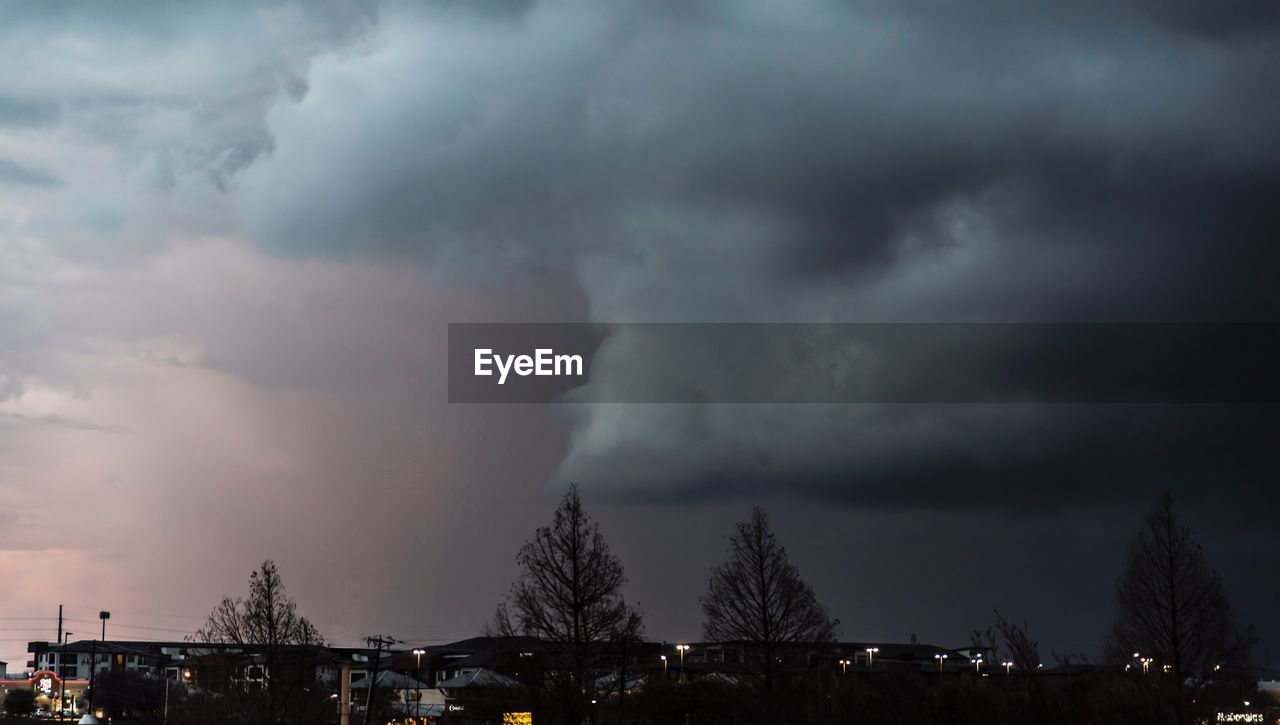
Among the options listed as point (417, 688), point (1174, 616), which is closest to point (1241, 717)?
point (1174, 616)

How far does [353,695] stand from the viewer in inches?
4343

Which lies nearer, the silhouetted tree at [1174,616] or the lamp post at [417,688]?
the silhouetted tree at [1174,616]

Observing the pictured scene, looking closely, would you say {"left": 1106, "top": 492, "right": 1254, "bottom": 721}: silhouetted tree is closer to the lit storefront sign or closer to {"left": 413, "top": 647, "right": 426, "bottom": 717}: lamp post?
the lit storefront sign

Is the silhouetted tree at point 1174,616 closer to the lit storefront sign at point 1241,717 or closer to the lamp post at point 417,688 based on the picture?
the lit storefront sign at point 1241,717

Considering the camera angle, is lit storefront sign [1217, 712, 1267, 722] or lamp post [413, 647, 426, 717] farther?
lamp post [413, 647, 426, 717]

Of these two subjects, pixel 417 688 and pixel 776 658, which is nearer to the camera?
pixel 776 658

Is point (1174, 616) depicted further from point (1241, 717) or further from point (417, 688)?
point (417, 688)

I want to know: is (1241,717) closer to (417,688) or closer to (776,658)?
(776,658)

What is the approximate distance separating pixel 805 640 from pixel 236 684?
31.3 meters

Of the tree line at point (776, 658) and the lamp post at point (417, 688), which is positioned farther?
the lamp post at point (417, 688)

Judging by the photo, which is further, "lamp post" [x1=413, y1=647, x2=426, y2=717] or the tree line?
"lamp post" [x1=413, y1=647, x2=426, y2=717]

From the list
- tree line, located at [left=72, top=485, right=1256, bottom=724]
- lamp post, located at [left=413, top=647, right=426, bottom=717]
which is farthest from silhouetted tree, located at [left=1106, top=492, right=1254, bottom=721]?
lamp post, located at [left=413, top=647, right=426, bottom=717]

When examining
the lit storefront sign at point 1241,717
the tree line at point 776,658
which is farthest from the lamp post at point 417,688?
the lit storefront sign at point 1241,717

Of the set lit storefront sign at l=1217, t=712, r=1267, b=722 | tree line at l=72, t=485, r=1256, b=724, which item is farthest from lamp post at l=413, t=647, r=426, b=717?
lit storefront sign at l=1217, t=712, r=1267, b=722
